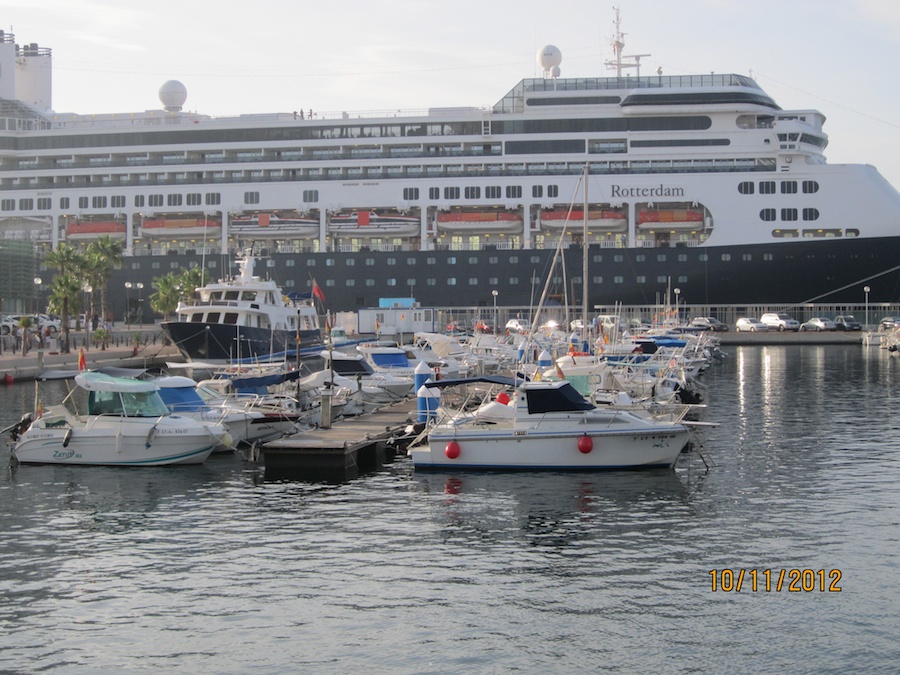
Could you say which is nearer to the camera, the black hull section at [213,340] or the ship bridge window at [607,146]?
the black hull section at [213,340]

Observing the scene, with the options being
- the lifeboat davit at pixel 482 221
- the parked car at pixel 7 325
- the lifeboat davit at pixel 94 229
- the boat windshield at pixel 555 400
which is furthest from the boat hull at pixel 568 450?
the lifeboat davit at pixel 94 229

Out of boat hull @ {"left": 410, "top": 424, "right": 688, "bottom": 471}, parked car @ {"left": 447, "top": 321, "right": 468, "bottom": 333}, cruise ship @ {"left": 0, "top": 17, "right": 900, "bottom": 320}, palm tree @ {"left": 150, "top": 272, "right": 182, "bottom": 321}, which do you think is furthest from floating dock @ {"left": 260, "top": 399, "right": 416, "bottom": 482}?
cruise ship @ {"left": 0, "top": 17, "right": 900, "bottom": 320}

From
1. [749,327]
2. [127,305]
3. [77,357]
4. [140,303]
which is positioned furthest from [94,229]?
[749,327]

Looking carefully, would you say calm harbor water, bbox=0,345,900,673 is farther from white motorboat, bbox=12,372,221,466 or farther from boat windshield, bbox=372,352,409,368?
boat windshield, bbox=372,352,409,368

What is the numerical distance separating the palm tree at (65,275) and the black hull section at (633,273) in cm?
1375

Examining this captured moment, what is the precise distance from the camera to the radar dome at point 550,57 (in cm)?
7031

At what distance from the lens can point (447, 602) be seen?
14.1m

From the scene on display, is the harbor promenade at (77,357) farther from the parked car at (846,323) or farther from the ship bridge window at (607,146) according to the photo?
the parked car at (846,323)

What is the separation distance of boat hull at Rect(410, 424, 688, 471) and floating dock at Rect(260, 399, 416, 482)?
2373 mm

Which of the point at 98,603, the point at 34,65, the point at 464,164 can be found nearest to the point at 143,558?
the point at 98,603

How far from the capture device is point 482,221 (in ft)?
224

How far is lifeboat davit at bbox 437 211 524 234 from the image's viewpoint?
67812mm

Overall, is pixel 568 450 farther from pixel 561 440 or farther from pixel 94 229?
pixel 94 229
